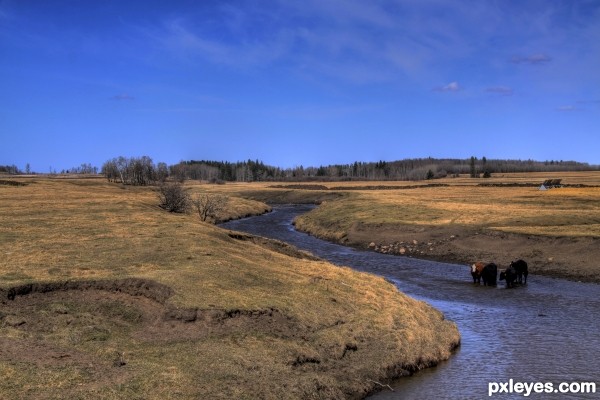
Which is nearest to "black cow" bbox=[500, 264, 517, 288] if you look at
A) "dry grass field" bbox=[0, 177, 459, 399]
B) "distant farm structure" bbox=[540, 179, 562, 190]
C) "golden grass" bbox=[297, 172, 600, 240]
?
"dry grass field" bbox=[0, 177, 459, 399]

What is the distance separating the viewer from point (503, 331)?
910 inches

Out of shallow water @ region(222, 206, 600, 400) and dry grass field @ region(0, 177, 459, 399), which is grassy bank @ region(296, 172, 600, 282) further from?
dry grass field @ region(0, 177, 459, 399)

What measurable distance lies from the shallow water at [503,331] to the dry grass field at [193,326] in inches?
43.8

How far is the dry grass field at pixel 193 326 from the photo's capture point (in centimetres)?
1409

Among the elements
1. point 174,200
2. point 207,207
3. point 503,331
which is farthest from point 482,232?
point 174,200

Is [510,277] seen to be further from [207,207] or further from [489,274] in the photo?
[207,207]

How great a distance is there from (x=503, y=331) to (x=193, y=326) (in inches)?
508

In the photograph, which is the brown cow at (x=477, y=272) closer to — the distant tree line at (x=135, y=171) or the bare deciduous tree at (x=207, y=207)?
the bare deciduous tree at (x=207, y=207)

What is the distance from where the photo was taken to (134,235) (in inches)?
1281

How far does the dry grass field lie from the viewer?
46.2 feet

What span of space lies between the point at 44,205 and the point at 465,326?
4200cm

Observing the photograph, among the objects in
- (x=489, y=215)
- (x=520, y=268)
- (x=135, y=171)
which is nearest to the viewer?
(x=520, y=268)

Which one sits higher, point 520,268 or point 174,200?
point 174,200

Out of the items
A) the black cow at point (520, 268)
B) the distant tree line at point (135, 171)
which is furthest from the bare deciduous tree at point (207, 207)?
the distant tree line at point (135, 171)
